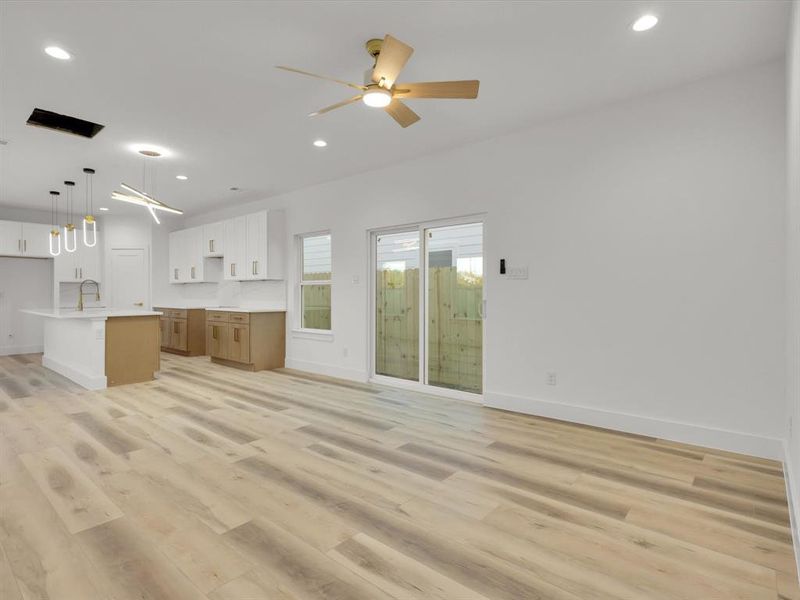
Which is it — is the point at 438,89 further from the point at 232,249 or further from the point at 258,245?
the point at 232,249

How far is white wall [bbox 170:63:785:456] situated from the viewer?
305 cm

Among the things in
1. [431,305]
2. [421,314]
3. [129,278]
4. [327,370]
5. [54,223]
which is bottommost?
[327,370]

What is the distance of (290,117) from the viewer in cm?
388

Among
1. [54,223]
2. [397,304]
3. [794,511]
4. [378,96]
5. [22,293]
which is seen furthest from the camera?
[54,223]

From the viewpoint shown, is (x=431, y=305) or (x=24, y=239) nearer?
(x=431, y=305)

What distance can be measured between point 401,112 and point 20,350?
9.10 metres

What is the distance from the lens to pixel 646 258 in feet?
11.4

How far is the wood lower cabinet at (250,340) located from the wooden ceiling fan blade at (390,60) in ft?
15.1

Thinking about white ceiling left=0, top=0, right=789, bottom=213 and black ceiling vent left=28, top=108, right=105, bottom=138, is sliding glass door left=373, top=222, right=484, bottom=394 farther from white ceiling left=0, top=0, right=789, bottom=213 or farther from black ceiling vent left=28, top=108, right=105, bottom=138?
black ceiling vent left=28, top=108, right=105, bottom=138

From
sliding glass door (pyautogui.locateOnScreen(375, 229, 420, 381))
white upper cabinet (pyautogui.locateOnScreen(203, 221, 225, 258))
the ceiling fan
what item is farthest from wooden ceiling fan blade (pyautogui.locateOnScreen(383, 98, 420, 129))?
white upper cabinet (pyautogui.locateOnScreen(203, 221, 225, 258))

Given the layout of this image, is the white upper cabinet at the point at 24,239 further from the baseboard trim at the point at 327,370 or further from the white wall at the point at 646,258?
the white wall at the point at 646,258

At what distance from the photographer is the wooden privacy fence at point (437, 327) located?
4.73m

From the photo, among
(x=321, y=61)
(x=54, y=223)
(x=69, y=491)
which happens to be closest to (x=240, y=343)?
(x=69, y=491)

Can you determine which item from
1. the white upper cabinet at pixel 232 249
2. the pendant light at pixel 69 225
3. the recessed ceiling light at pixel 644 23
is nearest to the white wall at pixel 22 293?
the pendant light at pixel 69 225
